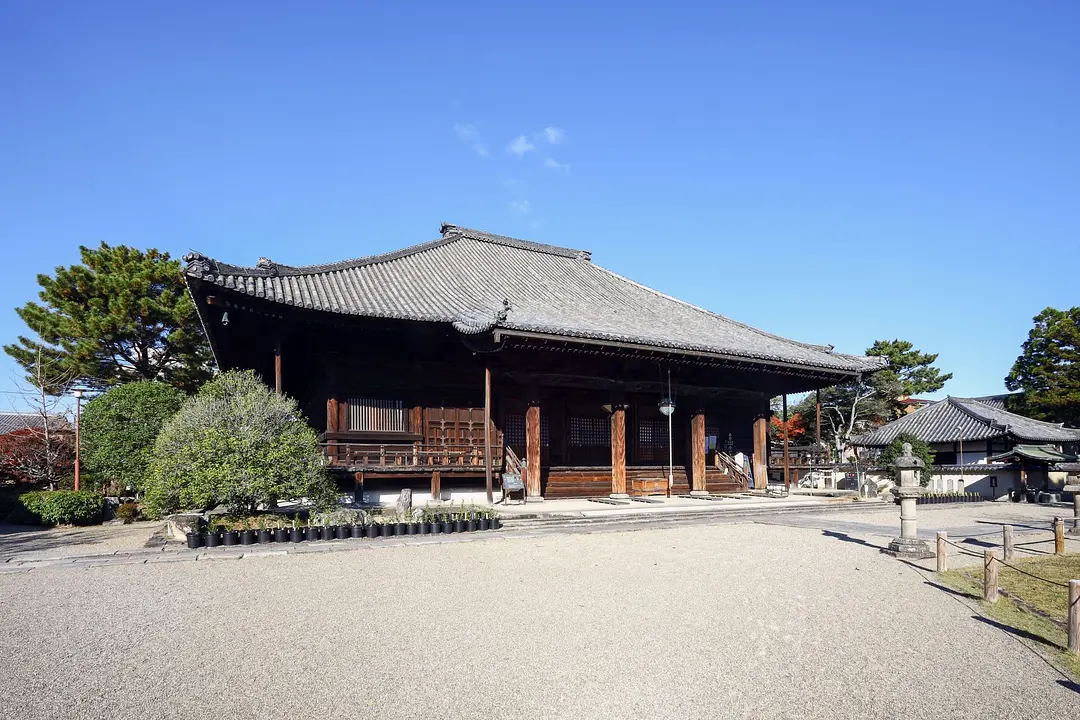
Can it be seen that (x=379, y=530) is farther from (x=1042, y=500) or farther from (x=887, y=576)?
(x=1042, y=500)

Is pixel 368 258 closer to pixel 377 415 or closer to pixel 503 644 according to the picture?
pixel 377 415

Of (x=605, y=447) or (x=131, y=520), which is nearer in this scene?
(x=131, y=520)

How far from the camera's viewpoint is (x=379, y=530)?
436 inches

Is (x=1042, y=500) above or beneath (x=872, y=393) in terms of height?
beneath

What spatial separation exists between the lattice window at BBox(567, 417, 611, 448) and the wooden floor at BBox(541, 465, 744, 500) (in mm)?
1032

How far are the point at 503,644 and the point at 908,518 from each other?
7.75 meters

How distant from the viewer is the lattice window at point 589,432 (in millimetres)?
19516

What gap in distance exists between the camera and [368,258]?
19.5 meters

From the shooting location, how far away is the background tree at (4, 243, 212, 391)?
28.6 meters

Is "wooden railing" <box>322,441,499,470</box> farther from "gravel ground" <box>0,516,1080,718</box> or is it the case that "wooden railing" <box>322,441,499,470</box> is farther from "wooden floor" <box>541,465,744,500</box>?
"gravel ground" <box>0,516,1080,718</box>

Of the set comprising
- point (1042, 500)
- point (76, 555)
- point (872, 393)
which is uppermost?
point (872, 393)

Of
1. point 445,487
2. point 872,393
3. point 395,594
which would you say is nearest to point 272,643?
point 395,594

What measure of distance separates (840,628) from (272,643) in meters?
5.02

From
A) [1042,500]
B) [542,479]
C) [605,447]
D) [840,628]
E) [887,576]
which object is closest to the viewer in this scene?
[840,628]
